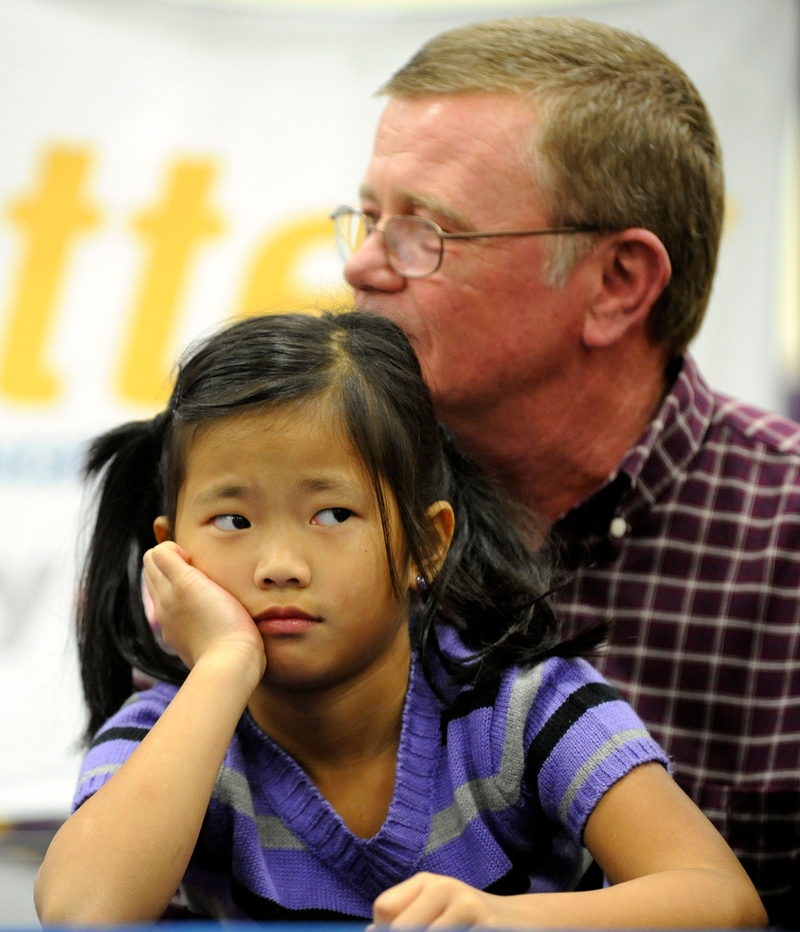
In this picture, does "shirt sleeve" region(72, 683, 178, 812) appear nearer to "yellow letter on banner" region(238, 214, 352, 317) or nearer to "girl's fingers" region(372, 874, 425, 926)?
"girl's fingers" region(372, 874, 425, 926)

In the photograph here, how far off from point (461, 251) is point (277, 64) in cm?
113

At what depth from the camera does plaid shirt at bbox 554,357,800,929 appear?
4.41ft

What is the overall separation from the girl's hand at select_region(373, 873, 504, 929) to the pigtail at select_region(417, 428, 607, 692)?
1.10ft

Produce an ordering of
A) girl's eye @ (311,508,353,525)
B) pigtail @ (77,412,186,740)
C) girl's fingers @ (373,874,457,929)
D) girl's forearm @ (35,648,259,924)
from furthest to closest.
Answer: pigtail @ (77,412,186,740) → girl's eye @ (311,508,353,525) → girl's forearm @ (35,648,259,924) → girl's fingers @ (373,874,457,929)

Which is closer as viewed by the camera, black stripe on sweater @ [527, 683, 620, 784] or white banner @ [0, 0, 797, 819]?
black stripe on sweater @ [527, 683, 620, 784]

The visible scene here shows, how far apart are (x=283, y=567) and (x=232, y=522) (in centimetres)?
7

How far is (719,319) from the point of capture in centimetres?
228

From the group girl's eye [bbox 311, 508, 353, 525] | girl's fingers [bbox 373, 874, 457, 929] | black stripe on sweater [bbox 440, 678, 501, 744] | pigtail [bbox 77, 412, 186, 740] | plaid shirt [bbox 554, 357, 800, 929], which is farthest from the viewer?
plaid shirt [bbox 554, 357, 800, 929]

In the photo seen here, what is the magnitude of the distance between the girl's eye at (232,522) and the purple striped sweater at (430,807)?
A: 21 cm

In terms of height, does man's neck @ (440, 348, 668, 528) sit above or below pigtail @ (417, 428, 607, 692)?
above

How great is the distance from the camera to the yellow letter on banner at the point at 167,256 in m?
2.29

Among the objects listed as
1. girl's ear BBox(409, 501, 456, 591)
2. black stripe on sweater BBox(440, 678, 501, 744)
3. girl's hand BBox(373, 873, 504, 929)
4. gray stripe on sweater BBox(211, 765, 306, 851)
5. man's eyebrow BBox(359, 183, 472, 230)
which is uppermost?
man's eyebrow BBox(359, 183, 472, 230)

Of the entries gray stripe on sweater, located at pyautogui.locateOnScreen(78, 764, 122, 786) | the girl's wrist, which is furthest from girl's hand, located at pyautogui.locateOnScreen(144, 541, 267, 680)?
gray stripe on sweater, located at pyautogui.locateOnScreen(78, 764, 122, 786)

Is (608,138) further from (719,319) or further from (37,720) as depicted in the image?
(37,720)
